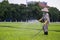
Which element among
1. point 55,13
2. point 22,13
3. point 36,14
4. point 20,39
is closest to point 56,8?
point 55,13

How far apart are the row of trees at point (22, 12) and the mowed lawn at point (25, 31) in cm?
5

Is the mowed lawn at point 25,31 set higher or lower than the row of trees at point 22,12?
lower

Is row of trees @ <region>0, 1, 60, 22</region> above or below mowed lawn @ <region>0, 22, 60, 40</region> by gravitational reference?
above

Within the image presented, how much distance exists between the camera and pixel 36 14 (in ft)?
4.18

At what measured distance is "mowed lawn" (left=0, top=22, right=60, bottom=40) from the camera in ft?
4.08

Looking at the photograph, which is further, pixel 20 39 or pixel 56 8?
pixel 56 8

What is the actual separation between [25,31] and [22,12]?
0.16 metres

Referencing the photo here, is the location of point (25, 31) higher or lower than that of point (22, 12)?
lower

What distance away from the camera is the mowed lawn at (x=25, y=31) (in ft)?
4.08

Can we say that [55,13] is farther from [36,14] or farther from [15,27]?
[15,27]

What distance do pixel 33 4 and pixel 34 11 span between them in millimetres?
63

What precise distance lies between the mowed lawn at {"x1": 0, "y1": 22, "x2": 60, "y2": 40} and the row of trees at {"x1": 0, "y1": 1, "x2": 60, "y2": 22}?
49mm

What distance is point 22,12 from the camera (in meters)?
1.29

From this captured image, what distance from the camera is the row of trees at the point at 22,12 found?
1.25 m
